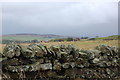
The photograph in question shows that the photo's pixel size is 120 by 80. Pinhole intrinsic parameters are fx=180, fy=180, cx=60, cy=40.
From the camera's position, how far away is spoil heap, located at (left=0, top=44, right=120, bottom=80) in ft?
22.4

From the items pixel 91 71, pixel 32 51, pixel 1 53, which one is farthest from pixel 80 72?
pixel 1 53

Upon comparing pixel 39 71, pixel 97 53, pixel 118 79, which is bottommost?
pixel 118 79

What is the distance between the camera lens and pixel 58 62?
746cm

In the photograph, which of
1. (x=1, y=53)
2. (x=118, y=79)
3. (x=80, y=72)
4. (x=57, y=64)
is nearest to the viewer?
(x=1, y=53)

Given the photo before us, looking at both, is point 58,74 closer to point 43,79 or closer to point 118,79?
point 43,79

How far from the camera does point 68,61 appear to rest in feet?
25.1

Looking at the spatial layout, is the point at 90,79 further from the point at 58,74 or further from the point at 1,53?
the point at 1,53

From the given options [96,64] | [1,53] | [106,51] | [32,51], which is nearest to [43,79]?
[32,51]

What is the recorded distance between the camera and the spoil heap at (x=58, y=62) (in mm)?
6820

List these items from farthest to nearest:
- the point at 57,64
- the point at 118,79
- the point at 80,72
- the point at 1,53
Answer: the point at 118,79 < the point at 80,72 < the point at 57,64 < the point at 1,53

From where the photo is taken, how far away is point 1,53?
6.82 m

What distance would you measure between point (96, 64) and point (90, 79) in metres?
0.73

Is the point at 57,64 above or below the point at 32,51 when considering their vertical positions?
below

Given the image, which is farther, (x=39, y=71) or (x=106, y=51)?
(x=106, y=51)
